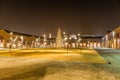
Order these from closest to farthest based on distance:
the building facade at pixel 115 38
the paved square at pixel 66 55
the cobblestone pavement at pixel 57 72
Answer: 1. the cobblestone pavement at pixel 57 72
2. the paved square at pixel 66 55
3. the building facade at pixel 115 38

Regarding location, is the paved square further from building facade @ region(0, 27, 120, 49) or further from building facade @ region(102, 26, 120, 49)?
building facade @ region(102, 26, 120, 49)

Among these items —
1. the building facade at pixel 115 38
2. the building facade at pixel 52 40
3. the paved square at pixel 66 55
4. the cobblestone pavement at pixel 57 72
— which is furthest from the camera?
the building facade at pixel 52 40

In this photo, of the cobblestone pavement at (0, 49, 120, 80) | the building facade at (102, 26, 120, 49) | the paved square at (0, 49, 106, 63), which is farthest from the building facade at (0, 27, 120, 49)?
the cobblestone pavement at (0, 49, 120, 80)

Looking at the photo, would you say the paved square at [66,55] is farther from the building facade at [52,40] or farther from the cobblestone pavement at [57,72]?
the building facade at [52,40]

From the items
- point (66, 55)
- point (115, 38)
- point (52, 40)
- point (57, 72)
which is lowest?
point (57, 72)

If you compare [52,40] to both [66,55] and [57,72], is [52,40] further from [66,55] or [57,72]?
[57,72]

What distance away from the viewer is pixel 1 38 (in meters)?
72.8

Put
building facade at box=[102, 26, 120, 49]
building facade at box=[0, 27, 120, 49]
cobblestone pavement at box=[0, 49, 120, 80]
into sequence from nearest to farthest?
cobblestone pavement at box=[0, 49, 120, 80]
building facade at box=[102, 26, 120, 49]
building facade at box=[0, 27, 120, 49]

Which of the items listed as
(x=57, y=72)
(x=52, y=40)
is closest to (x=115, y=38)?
(x=57, y=72)

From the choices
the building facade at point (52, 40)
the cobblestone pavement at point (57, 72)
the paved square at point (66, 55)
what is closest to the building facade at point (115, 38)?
the building facade at point (52, 40)

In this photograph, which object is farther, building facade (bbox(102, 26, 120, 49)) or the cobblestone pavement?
building facade (bbox(102, 26, 120, 49))

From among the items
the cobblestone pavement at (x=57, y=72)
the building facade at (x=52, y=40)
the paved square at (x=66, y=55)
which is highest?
the building facade at (x=52, y=40)

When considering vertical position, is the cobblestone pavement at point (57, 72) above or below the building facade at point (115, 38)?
below

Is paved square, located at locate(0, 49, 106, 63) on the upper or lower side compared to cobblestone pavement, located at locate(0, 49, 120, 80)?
upper
